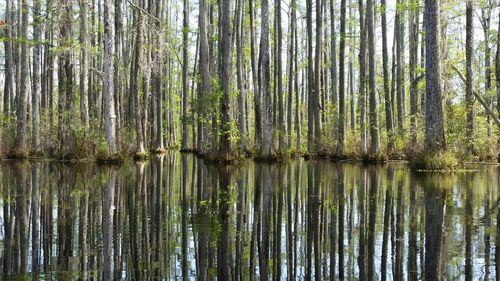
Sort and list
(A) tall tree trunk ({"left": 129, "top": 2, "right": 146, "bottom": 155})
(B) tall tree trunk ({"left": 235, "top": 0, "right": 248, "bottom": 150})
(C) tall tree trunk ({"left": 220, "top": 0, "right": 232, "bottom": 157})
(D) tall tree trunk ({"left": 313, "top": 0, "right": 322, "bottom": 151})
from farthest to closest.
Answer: (D) tall tree trunk ({"left": 313, "top": 0, "right": 322, "bottom": 151})
(B) tall tree trunk ({"left": 235, "top": 0, "right": 248, "bottom": 150})
(A) tall tree trunk ({"left": 129, "top": 2, "right": 146, "bottom": 155})
(C) tall tree trunk ({"left": 220, "top": 0, "right": 232, "bottom": 157})

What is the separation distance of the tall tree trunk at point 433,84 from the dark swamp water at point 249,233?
3458 millimetres

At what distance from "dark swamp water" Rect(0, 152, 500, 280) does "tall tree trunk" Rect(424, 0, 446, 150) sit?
136 inches

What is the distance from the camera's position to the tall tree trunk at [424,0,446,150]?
43.8ft

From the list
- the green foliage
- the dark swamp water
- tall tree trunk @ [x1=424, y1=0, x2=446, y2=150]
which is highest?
tall tree trunk @ [x1=424, y1=0, x2=446, y2=150]

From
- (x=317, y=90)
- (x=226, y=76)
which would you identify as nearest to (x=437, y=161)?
(x=226, y=76)

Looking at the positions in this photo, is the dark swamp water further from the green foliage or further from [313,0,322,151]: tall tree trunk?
[313,0,322,151]: tall tree trunk

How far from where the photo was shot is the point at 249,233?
5.55 metres

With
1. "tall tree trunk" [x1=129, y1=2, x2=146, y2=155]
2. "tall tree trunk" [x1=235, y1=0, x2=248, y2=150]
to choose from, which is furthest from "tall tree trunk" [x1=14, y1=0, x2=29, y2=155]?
"tall tree trunk" [x1=235, y1=0, x2=248, y2=150]

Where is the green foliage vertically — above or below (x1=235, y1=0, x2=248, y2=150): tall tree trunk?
below

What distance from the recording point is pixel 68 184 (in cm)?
1059

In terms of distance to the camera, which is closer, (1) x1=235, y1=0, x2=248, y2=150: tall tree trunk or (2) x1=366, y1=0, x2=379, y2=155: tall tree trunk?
(2) x1=366, y1=0, x2=379, y2=155: tall tree trunk

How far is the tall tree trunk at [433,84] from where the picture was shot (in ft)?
43.8

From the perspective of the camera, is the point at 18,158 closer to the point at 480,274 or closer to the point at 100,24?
the point at 100,24

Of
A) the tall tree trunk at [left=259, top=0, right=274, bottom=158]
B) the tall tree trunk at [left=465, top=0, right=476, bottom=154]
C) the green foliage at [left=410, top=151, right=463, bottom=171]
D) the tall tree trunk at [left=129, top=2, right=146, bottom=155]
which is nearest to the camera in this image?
the green foliage at [left=410, top=151, right=463, bottom=171]
